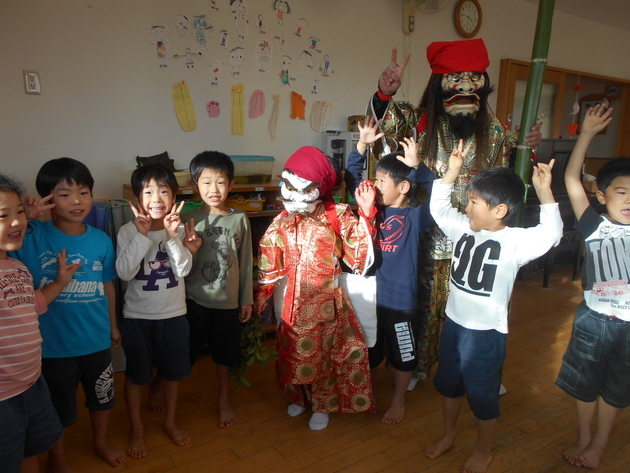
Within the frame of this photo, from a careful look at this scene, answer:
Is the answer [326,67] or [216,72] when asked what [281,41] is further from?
[216,72]

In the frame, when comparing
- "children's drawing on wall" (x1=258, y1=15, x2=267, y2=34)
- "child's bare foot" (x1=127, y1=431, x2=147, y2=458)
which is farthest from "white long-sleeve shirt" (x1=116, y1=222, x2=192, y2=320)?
"children's drawing on wall" (x1=258, y1=15, x2=267, y2=34)

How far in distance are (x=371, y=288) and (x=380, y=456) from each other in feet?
2.17

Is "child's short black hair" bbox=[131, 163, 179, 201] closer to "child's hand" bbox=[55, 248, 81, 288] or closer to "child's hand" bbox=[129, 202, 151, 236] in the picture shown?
"child's hand" bbox=[129, 202, 151, 236]

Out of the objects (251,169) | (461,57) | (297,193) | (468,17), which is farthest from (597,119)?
(468,17)

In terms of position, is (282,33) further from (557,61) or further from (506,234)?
(557,61)

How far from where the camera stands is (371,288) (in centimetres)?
180

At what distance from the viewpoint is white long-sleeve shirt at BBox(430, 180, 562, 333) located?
1395 mm

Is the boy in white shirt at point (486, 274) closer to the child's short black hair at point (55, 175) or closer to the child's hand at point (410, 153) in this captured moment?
the child's hand at point (410, 153)

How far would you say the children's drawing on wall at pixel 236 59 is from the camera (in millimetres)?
2801

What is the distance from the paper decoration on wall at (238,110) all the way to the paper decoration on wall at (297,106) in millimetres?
390

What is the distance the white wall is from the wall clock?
437 millimetres

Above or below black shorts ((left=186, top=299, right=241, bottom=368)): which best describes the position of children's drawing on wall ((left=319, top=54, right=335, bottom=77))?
above

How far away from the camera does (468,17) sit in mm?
3926

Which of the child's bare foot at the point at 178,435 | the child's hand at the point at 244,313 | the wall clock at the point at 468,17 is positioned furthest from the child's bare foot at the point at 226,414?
the wall clock at the point at 468,17
